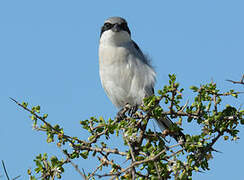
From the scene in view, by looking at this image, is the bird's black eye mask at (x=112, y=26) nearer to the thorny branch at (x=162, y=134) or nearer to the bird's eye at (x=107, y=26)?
the bird's eye at (x=107, y=26)

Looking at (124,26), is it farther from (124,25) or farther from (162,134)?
(162,134)

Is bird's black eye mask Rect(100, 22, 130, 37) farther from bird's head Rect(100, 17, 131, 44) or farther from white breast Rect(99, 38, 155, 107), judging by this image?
white breast Rect(99, 38, 155, 107)

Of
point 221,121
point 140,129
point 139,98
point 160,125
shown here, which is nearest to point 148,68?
point 139,98

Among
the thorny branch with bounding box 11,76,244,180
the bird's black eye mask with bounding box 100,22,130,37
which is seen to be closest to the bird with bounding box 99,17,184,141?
the bird's black eye mask with bounding box 100,22,130,37

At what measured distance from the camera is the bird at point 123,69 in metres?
4.77

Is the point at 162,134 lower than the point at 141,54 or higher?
lower

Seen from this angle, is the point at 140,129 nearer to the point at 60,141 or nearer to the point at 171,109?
the point at 171,109

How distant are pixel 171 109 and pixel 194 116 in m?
0.17

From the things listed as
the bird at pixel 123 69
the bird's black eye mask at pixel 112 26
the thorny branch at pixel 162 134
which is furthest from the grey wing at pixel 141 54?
the thorny branch at pixel 162 134

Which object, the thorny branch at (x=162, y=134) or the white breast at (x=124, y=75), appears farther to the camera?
the white breast at (x=124, y=75)

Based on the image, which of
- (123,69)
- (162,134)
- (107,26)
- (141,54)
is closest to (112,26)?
(107,26)

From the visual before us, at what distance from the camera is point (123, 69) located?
4.84 m

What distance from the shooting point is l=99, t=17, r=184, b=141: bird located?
4.77 m

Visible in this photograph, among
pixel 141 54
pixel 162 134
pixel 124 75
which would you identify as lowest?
pixel 162 134
